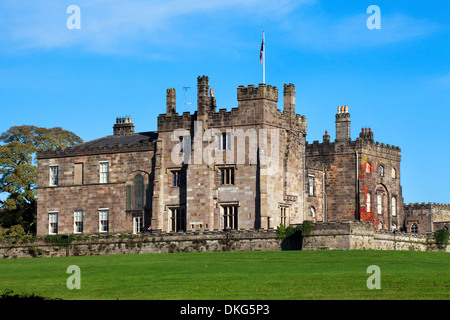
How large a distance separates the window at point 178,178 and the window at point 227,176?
3.12 metres

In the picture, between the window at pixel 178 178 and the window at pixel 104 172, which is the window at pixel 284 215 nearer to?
the window at pixel 178 178

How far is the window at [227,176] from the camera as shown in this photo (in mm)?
61188

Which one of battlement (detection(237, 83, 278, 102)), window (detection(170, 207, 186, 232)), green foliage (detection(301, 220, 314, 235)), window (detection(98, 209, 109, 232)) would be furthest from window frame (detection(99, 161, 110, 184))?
green foliage (detection(301, 220, 314, 235))

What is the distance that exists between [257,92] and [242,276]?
1014 inches

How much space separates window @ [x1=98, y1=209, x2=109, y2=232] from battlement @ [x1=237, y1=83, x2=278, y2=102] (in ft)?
46.3

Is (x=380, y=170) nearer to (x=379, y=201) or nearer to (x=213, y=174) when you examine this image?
(x=379, y=201)

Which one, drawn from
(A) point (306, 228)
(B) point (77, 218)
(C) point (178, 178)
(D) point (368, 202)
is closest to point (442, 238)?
(D) point (368, 202)

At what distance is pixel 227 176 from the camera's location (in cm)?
6153

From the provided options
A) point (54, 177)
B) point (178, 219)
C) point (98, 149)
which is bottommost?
point (178, 219)

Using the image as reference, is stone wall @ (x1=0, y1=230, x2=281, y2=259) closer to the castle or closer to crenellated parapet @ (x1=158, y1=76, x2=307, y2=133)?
the castle

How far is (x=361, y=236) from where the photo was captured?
5372 cm

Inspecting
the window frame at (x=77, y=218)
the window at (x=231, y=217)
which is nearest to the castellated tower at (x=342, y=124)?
the window at (x=231, y=217)
